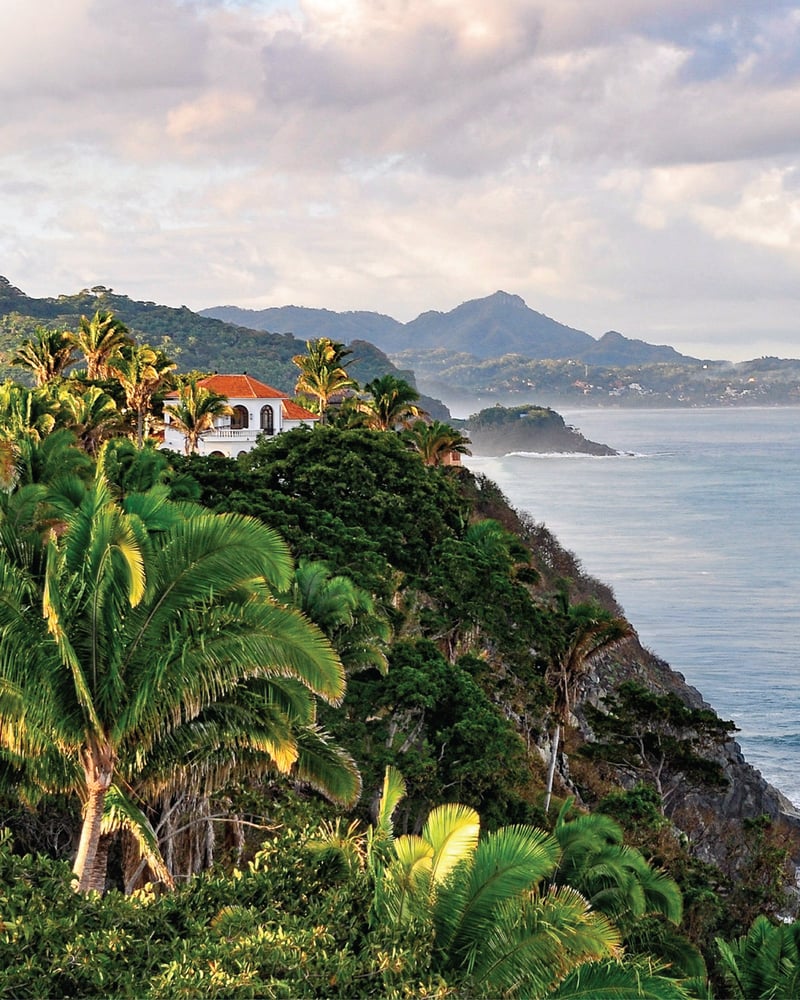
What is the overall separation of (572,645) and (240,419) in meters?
48.1

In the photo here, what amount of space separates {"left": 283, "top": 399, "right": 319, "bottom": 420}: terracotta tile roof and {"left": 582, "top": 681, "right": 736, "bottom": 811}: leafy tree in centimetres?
4680

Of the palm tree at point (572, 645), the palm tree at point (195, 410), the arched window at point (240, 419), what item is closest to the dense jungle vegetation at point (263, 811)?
the palm tree at point (572, 645)

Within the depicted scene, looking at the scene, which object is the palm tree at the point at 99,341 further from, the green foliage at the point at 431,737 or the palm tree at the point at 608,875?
the palm tree at the point at 608,875

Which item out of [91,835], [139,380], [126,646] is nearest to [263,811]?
[91,835]

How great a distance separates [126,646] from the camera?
38.7ft

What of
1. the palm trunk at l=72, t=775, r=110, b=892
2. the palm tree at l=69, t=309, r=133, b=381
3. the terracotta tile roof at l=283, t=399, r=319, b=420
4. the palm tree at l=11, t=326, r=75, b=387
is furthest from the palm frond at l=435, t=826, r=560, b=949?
the terracotta tile roof at l=283, t=399, r=319, b=420

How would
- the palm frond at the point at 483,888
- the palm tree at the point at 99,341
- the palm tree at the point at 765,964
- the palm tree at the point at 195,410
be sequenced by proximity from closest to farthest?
the palm frond at the point at 483,888, the palm tree at the point at 765,964, the palm tree at the point at 195,410, the palm tree at the point at 99,341

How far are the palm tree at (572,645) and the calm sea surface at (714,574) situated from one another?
811 inches

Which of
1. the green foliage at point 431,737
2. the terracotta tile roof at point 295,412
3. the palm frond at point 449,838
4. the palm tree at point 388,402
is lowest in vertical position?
the green foliage at point 431,737

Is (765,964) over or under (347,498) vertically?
under

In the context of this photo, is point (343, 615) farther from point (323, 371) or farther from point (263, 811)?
point (323, 371)

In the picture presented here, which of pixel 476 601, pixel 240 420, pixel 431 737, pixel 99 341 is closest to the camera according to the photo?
pixel 431 737

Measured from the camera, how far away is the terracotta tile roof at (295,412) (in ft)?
253

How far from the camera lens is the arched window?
73.8 meters
